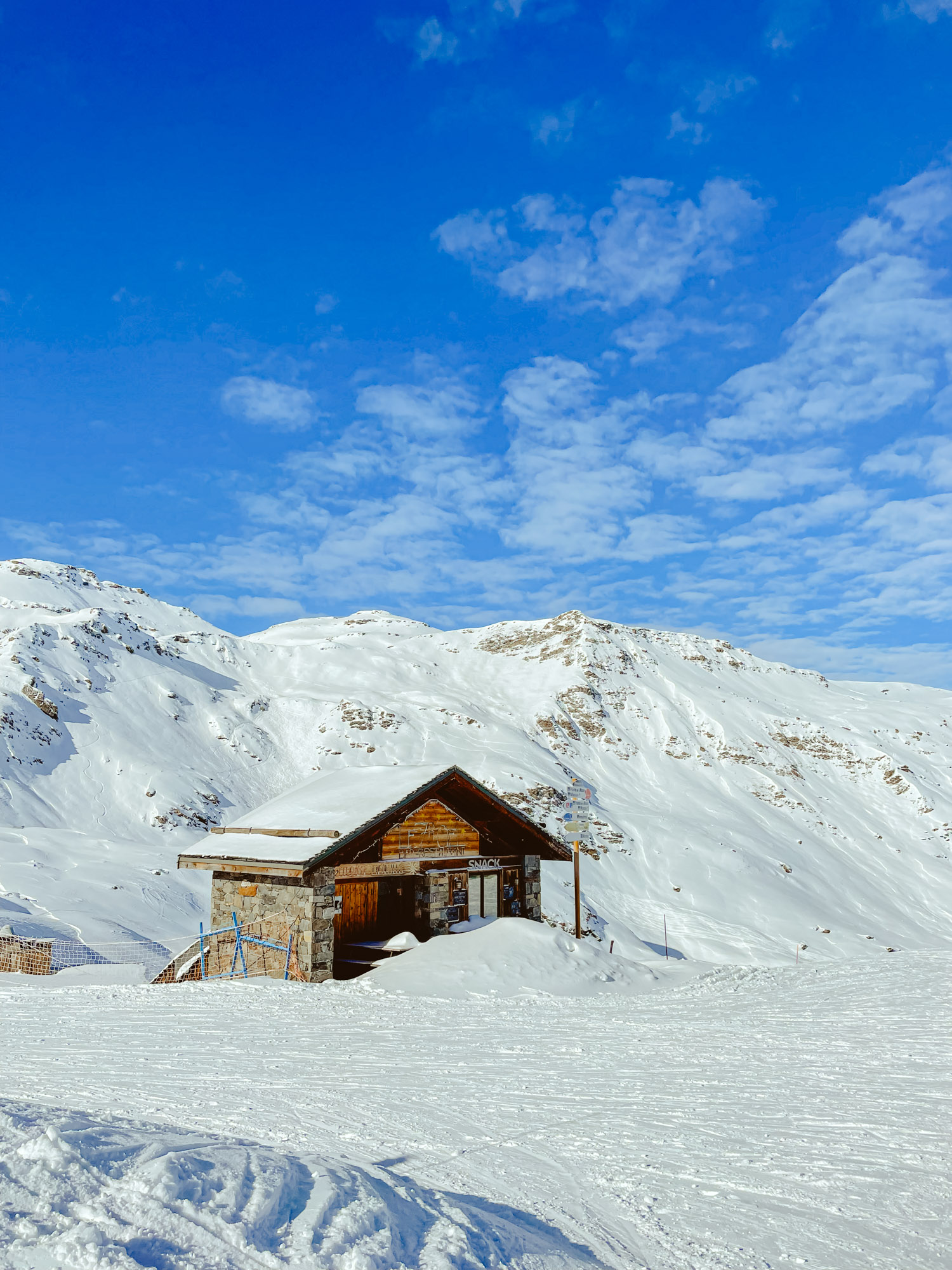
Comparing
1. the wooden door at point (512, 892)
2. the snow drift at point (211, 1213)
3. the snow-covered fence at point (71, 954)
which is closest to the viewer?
the snow drift at point (211, 1213)

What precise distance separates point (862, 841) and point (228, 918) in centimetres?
4859

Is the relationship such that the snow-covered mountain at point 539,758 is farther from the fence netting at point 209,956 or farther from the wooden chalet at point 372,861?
the wooden chalet at point 372,861

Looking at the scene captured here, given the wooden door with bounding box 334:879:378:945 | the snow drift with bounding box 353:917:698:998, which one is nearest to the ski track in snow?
the snow drift with bounding box 353:917:698:998

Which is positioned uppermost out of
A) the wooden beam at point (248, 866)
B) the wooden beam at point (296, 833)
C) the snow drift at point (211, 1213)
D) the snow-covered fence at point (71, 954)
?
the wooden beam at point (296, 833)

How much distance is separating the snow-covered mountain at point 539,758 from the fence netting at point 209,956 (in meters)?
2.08

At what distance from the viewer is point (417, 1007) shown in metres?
12.0

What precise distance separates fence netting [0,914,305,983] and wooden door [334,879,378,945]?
11.9 feet

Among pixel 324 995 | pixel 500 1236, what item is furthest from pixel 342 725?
pixel 500 1236

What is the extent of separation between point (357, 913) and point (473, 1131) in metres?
15.3

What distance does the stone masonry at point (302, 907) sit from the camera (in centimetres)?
1470

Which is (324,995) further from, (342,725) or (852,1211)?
(342,725)

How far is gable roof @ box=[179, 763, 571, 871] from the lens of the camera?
606 inches

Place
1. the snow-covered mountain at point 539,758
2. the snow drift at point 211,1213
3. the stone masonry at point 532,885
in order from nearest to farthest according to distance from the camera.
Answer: the snow drift at point 211,1213
the stone masonry at point 532,885
the snow-covered mountain at point 539,758

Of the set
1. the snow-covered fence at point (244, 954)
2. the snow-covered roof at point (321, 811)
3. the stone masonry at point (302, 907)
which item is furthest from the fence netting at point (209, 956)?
the snow-covered roof at point (321, 811)
